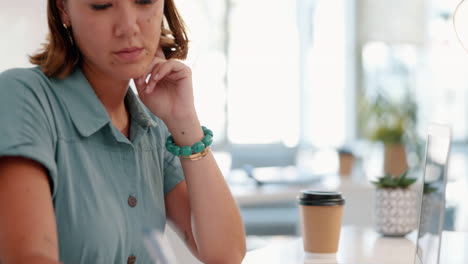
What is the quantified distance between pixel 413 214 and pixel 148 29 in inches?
43.7

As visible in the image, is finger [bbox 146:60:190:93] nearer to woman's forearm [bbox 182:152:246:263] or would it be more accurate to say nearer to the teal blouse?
the teal blouse

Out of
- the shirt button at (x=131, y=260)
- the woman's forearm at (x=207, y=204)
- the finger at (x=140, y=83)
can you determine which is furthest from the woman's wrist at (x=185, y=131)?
the shirt button at (x=131, y=260)

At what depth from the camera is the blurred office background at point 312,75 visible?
21.3 feet

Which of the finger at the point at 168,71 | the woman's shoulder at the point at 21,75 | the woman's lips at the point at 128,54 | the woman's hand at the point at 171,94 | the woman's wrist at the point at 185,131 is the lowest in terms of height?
the woman's wrist at the point at 185,131

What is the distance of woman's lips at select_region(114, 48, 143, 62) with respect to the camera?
4.78ft

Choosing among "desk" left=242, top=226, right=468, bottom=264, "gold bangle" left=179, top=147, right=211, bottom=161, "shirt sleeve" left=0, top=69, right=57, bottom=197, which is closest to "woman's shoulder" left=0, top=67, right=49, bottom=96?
"shirt sleeve" left=0, top=69, right=57, bottom=197

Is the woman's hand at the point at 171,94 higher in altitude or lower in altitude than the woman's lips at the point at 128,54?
lower

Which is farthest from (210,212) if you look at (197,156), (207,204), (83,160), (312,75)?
(312,75)

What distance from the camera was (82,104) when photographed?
1.46 m

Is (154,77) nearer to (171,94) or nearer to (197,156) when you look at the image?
(171,94)

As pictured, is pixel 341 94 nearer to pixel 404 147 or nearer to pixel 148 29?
pixel 404 147

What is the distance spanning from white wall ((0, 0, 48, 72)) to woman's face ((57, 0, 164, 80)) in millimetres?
1127

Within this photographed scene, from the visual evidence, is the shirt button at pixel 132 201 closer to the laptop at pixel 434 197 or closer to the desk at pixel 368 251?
the desk at pixel 368 251

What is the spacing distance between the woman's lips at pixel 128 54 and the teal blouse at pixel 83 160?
10cm
